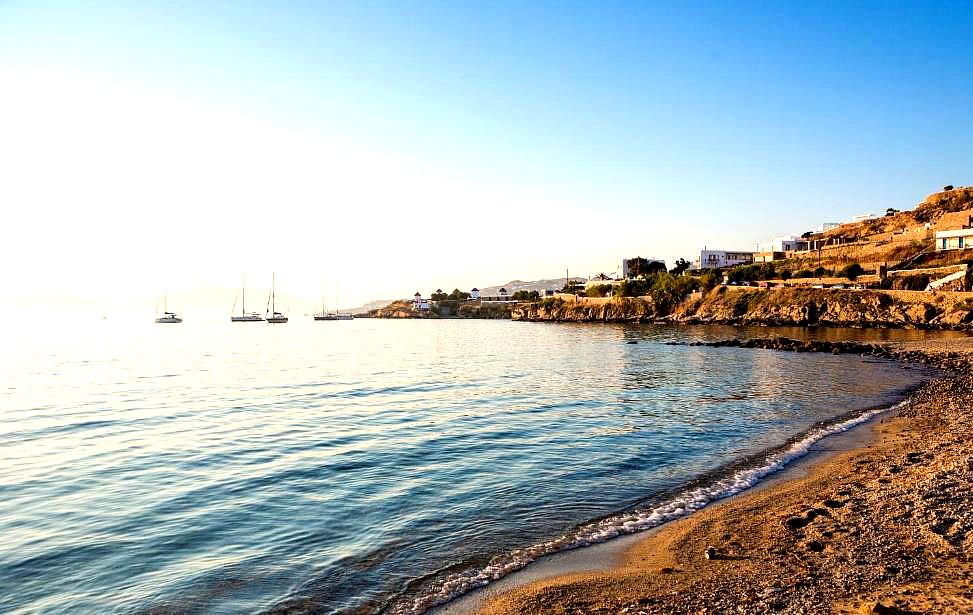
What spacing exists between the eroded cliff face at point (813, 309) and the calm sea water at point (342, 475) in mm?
41910

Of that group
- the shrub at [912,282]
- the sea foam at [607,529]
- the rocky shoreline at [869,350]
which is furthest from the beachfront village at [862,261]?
the sea foam at [607,529]

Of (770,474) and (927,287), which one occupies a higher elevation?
(927,287)

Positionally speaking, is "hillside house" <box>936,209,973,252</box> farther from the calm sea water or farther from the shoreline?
the shoreline

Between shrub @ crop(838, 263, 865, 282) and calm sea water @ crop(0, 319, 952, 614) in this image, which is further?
shrub @ crop(838, 263, 865, 282)

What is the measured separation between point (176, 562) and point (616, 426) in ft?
51.8

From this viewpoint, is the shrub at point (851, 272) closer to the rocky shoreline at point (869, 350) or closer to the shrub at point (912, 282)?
the shrub at point (912, 282)

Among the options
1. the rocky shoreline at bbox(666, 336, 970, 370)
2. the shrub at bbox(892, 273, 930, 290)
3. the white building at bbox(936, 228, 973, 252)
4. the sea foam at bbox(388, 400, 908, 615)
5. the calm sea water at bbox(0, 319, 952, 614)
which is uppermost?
the white building at bbox(936, 228, 973, 252)

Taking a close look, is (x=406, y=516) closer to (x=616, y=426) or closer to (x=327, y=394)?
(x=616, y=426)

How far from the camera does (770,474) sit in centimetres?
1470

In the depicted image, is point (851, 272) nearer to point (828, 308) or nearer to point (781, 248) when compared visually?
point (828, 308)

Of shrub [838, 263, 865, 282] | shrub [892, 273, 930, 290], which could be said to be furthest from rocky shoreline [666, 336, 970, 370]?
shrub [838, 263, 865, 282]

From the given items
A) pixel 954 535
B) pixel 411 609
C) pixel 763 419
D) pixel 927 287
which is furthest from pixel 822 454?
pixel 927 287

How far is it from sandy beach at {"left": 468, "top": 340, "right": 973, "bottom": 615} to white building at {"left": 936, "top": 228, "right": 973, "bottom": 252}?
97838 millimetres

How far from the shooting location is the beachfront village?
85000 mm
